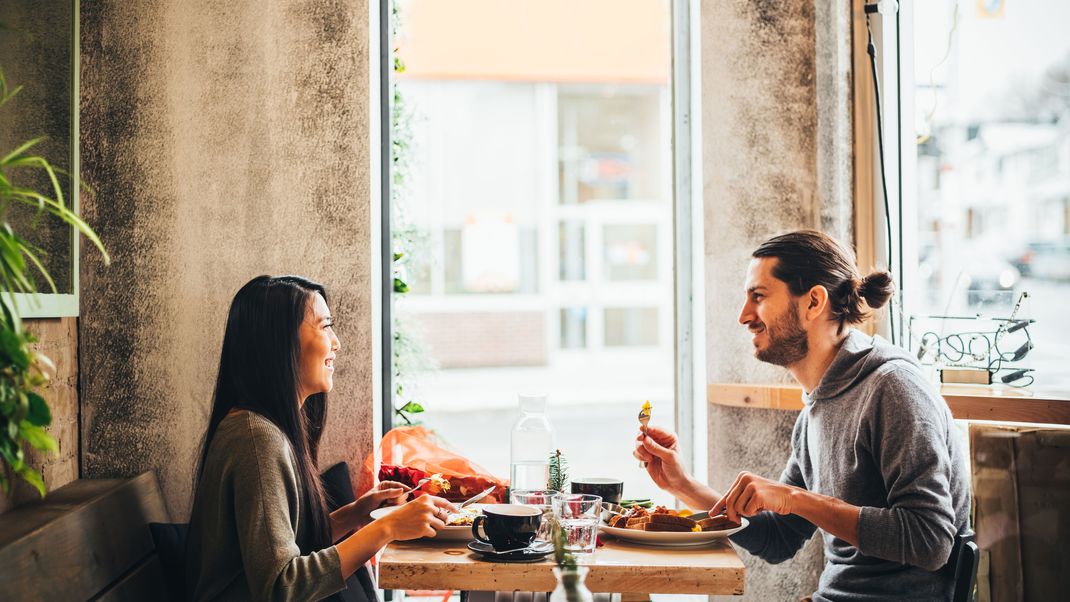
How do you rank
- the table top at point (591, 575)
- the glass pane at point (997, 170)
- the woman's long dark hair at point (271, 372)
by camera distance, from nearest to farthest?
the table top at point (591, 575)
the woman's long dark hair at point (271, 372)
the glass pane at point (997, 170)

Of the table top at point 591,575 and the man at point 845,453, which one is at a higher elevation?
the man at point 845,453

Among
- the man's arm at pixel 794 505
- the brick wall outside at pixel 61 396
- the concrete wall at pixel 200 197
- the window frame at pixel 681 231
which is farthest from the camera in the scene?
the window frame at pixel 681 231

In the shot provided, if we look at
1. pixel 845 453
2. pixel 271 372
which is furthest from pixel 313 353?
pixel 845 453

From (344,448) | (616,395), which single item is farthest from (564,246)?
(344,448)

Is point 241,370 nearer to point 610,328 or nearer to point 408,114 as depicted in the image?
point 408,114

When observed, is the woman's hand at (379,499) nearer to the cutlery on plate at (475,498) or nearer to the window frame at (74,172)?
the cutlery on plate at (475,498)

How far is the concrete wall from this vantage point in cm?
238

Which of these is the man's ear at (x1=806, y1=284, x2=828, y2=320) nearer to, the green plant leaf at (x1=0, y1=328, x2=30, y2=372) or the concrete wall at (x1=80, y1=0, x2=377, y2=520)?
the concrete wall at (x1=80, y1=0, x2=377, y2=520)

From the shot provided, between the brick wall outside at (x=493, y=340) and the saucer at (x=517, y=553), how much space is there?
9.28 m

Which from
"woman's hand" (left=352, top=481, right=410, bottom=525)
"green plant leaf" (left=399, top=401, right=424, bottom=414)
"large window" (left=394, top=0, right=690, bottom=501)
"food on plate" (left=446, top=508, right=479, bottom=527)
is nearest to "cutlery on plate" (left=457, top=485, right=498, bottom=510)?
"food on plate" (left=446, top=508, right=479, bottom=527)

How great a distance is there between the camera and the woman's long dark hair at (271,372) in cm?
182

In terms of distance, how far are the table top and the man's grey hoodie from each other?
1.01ft

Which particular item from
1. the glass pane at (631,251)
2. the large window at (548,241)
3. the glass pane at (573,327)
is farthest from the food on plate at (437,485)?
the glass pane at (631,251)

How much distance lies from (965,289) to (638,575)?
1.44 m
